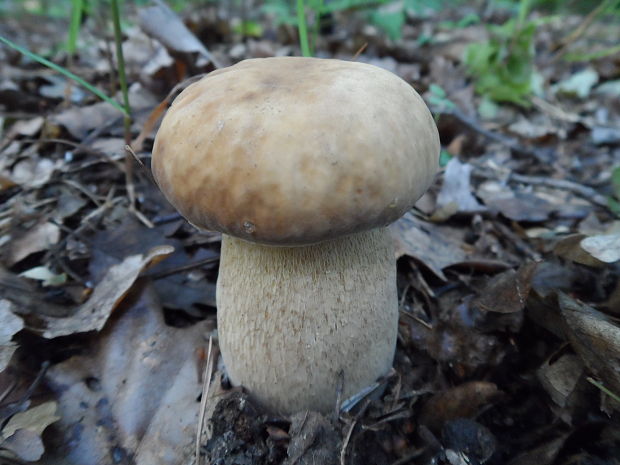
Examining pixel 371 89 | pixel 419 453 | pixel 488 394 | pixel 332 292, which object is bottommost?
pixel 419 453

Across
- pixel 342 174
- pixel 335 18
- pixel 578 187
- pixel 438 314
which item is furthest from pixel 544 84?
pixel 342 174

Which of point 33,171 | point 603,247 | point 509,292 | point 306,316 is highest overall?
point 603,247

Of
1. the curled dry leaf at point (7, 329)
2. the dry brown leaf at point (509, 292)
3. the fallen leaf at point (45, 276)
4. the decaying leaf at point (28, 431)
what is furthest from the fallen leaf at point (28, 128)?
the dry brown leaf at point (509, 292)

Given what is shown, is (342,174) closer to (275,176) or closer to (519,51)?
(275,176)

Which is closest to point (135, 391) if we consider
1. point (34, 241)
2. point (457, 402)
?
point (34, 241)

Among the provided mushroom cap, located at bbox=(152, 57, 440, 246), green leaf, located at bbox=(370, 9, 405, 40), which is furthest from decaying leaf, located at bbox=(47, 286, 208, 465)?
green leaf, located at bbox=(370, 9, 405, 40)

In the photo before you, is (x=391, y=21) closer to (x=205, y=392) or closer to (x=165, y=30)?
(x=165, y=30)
